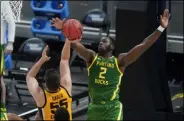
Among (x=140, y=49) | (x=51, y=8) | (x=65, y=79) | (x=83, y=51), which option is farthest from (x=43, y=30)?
(x=65, y=79)

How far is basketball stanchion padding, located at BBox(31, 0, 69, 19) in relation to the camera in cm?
1230

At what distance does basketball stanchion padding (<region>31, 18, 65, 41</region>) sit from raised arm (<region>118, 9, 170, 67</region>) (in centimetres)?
621

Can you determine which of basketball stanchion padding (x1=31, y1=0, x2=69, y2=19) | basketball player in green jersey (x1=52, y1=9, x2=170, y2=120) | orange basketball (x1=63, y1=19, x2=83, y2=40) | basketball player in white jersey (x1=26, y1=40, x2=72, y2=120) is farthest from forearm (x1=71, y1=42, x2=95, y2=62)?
basketball stanchion padding (x1=31, y1=0, x2=69, y2=19)

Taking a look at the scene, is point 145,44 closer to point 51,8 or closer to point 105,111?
point 105,111

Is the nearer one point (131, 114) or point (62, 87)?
point (62, 87)

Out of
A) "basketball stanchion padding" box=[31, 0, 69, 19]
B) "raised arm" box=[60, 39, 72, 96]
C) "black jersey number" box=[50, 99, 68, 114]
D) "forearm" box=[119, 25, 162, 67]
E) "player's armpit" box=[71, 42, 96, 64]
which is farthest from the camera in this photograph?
"basketball stanchion padding" box=[31, 0, 69, 19]

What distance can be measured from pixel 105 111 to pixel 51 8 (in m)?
6.25

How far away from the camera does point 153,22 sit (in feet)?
29.2

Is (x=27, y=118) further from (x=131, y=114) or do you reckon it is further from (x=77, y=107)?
(x=131, y=114)

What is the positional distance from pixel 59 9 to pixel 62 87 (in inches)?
254

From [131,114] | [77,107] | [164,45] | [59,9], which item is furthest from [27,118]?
[59,9]

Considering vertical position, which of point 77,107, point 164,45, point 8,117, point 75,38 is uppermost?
point 75,38

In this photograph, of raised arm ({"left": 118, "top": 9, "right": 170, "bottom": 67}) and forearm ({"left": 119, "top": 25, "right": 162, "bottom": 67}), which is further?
forearm ({"left": 119, "top": 25, "right": 162, "bottom": 67})

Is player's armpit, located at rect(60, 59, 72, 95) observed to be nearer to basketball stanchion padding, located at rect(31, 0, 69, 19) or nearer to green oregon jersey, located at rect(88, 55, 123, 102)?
green oregon jersey, located at rect(88, 55, 123, 102)
